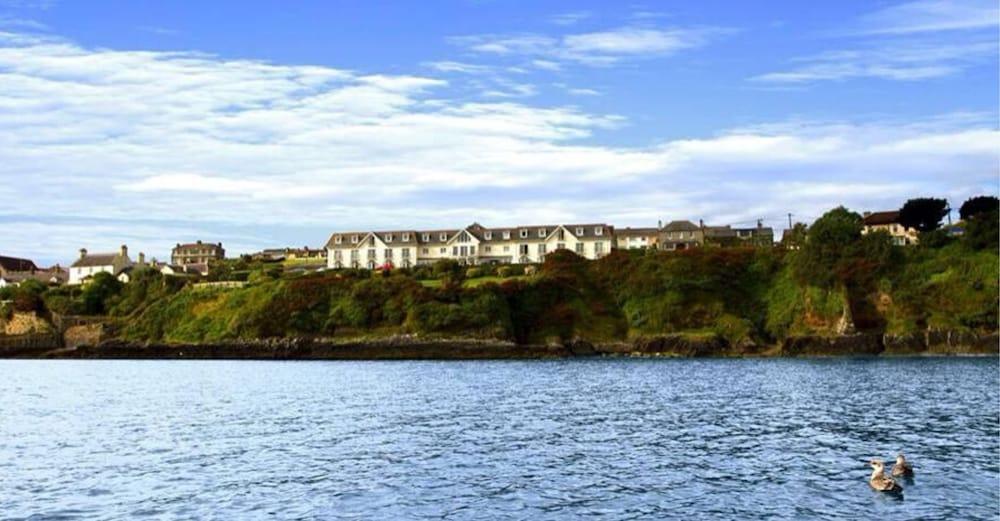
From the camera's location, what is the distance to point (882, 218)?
618 ft

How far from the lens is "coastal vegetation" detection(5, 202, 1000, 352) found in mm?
125938

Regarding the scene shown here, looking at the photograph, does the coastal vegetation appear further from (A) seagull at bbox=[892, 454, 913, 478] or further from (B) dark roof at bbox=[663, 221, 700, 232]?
(A) seagull at bbox=[892, 454, 913, 478]

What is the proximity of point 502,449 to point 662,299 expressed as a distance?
99.0 metres

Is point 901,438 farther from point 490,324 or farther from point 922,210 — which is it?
point 922,210

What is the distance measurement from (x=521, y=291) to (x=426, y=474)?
106 m

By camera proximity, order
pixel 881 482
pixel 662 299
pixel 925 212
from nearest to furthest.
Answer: pixel 881 482 → pixel 662 299 → pixel 925 212

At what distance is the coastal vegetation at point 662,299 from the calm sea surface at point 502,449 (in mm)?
52236

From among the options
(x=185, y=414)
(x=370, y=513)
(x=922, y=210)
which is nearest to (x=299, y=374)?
(x=185, y=414)

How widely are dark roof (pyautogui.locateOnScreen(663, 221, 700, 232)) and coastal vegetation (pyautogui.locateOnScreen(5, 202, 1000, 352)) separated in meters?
37.7

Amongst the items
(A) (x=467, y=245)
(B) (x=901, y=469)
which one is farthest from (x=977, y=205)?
(B) (x=901, y=469)

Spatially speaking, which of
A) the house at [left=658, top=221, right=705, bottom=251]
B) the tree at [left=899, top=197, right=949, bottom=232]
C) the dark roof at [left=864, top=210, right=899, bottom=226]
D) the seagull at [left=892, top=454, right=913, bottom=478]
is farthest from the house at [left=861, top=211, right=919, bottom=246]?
the seagull at [left=892, top=454, right=913, bottom=478]

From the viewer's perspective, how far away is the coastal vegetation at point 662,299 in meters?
126

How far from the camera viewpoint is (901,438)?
41.6 m

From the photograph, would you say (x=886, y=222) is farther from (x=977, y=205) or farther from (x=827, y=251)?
(x=827, y=251)
